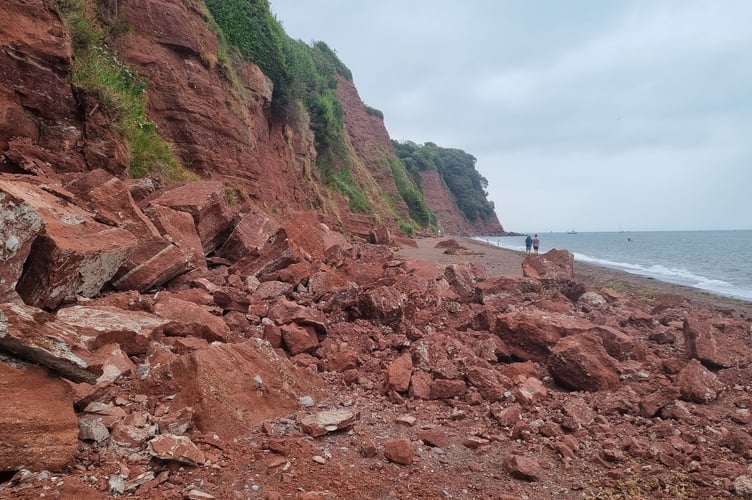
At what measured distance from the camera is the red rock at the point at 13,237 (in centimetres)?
335

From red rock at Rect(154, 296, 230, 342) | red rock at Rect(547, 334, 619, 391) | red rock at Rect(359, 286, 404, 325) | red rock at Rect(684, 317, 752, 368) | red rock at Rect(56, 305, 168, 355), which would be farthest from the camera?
red rock at Rect(359, 286, 404, 325)

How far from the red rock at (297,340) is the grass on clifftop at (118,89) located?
18.7ft

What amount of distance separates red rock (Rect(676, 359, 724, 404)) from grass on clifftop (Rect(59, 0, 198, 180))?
970cm

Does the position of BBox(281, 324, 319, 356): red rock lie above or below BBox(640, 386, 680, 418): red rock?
above

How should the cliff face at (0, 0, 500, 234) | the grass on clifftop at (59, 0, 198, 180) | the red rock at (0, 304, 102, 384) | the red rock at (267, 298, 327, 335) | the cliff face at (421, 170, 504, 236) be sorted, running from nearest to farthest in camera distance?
the red rock at (0, 304, 102, 384) < the red rock at (267, 298, 327, 335) < the cliff face at (0, 0, 500, 234) < the grass on clifftop at (59, 0, 198, 180) < the cliff face at (421, 170, 504, 236)

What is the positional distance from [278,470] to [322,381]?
75.2 inches

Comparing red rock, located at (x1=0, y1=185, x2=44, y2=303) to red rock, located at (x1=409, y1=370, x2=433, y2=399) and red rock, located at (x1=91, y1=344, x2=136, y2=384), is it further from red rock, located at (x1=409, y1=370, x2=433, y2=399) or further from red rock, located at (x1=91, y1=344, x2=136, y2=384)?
red rock, located at (x1=409, y1=370, x2=433, y2=399)

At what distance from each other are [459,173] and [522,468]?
98.1 meters

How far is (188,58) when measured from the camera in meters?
12.8

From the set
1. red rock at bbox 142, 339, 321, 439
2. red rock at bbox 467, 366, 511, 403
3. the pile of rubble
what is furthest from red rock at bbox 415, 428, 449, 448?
red rock at bbox 142, 339, 321, 439

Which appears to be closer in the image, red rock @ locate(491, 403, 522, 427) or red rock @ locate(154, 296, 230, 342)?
red rock @ locate(491, 403, 522, 427)

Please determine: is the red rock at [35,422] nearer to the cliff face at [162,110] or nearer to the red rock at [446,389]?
the red rock at [446,389]

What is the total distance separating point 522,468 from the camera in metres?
3.50

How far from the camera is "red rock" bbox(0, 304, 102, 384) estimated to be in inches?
106
